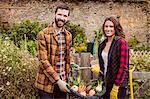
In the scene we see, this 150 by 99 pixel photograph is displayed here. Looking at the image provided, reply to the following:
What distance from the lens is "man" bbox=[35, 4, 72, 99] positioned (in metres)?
4.89

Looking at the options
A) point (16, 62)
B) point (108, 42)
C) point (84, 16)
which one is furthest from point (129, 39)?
point (108, 42)

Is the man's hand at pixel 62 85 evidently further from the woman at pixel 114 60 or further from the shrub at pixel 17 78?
the shrub at pixel 17 78

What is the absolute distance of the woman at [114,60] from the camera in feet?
15.8

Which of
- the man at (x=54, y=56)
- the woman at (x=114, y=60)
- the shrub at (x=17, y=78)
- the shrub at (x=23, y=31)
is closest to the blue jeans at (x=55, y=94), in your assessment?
the man at (x=54, y=56)

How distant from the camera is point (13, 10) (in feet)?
54.2

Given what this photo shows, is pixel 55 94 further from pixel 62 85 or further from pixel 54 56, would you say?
pixel 54 56

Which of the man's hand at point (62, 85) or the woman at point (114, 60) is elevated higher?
the woman at point (114, 60)

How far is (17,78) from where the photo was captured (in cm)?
705

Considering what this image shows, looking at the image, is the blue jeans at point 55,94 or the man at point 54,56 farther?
the blue jeans at point 55,94

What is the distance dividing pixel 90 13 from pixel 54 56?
12.2 m

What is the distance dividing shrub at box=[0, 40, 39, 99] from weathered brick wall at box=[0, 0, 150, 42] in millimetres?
9311

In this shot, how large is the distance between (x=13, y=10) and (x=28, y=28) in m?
1.74

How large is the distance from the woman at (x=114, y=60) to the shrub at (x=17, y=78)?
2.28 metres

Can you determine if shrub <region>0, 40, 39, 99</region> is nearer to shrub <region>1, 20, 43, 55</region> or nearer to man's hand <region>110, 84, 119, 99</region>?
man's hand <region>110, 84, 119, 99</region>
